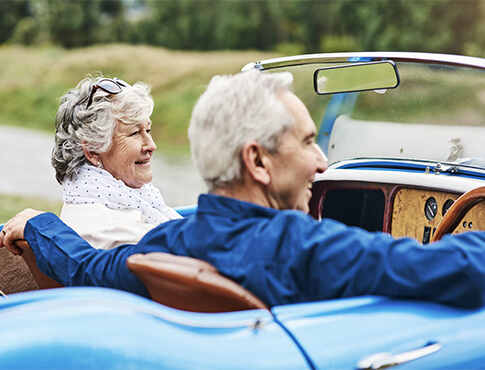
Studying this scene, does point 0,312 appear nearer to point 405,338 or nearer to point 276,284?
point 276,284

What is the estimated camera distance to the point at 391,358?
141cm

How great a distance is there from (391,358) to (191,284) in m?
0.49

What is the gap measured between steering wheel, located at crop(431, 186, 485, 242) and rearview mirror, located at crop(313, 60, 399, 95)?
0.93m

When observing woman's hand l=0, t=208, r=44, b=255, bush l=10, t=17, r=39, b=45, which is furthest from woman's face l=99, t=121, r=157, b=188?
bush l=10, t=17, r=39, b=45

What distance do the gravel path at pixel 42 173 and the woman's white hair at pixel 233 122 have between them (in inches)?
340

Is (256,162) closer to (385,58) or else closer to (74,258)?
(74,258)

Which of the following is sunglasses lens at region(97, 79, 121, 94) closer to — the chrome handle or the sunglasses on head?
the sunglasses on head

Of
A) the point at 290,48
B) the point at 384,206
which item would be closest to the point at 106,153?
the point at 384,206

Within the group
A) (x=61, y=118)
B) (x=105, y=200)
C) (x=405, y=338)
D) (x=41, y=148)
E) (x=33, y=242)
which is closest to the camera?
(x=405, y=338)

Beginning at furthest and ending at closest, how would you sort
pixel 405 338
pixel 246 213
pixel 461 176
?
pixel 461 176 < pixel 246 213 < pixel 405 338

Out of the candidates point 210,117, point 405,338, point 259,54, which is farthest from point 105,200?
point 259,54

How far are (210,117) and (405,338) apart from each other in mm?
722

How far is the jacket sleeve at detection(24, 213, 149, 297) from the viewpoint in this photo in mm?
1824

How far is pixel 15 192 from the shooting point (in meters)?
10.8
